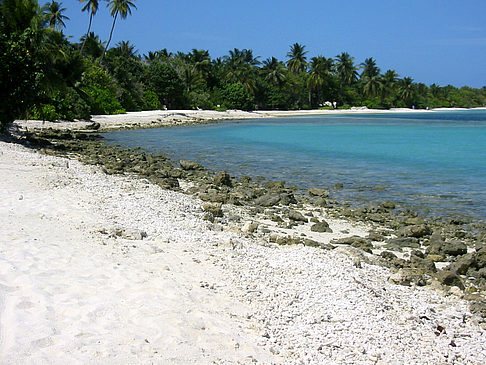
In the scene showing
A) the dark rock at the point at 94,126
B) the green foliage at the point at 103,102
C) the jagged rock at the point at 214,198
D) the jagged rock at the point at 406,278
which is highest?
the green foliage at the point at 103,102

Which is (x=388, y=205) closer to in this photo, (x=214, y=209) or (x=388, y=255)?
(x=388, y=255)

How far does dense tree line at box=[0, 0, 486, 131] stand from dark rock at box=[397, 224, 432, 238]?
1761 centimetres

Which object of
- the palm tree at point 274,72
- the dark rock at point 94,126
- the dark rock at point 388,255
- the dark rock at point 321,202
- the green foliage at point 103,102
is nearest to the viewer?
the dark rock at point 388,255

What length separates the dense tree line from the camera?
68.1 ft

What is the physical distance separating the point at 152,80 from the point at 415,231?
2337 inches

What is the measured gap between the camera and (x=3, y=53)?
1947 centimetres

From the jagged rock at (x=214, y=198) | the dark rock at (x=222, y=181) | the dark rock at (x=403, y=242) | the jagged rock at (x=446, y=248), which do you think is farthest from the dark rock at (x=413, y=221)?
the dark rock at (x=222, y=181)

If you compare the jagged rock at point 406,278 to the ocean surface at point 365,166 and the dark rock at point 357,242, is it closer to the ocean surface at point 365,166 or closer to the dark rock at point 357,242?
the dark rock at point 357,242

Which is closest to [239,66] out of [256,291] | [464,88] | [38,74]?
[38,74]

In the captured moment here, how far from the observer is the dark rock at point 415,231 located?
982cm

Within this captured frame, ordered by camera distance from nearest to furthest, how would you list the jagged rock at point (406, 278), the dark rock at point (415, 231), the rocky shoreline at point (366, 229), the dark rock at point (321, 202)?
the jagged rock at point (406, 278), the rocky shoreline at point (366, 229), the dark rock at point (415, 231), the dark rock at point (321, 202)

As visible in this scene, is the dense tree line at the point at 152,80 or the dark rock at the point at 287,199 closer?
the dark rock at the point at 287,199

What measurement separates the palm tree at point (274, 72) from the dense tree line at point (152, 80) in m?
0.21

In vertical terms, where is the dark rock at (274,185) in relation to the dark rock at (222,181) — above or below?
below
